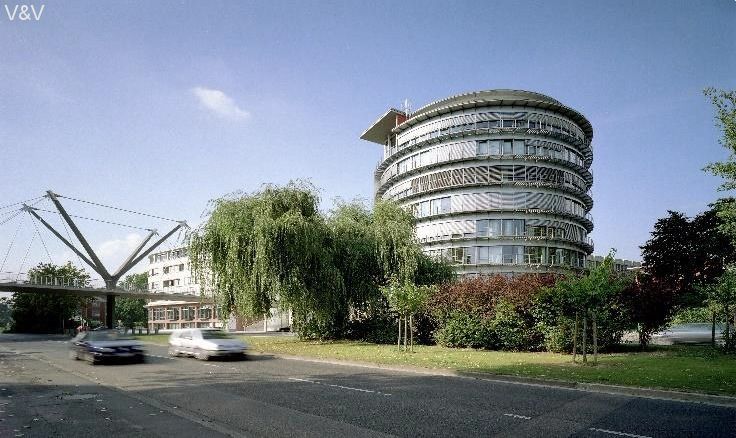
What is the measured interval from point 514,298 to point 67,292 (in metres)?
63.4

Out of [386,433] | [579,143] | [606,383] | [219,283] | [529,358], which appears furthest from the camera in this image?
[579,143]

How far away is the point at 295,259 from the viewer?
26094 mm

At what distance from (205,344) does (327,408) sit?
12.5 meters

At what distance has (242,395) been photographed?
1181cm

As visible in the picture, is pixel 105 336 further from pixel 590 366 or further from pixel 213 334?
pixel 590 366

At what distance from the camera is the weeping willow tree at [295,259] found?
25.7 m

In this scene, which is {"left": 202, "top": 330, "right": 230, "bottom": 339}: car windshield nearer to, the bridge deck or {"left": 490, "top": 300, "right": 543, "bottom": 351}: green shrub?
{"left": 490, "top": 300, "right": 543, "bottom": 351}: green shrub

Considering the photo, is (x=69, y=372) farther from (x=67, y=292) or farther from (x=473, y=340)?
(x=67, y=292)

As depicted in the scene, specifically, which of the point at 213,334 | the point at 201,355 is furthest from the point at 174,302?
the point at 201,355

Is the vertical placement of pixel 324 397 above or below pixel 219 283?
below

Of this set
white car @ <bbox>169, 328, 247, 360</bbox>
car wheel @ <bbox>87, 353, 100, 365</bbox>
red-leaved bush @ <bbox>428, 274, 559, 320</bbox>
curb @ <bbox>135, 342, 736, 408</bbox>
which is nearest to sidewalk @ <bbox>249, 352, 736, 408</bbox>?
curb @ <bbox>135, 342, 736, 408</bbox>

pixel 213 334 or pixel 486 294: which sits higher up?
pixel 486 294

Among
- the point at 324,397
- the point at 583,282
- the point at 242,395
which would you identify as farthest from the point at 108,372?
the point at 583,282

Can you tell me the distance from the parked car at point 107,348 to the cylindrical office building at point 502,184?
3895 cm
